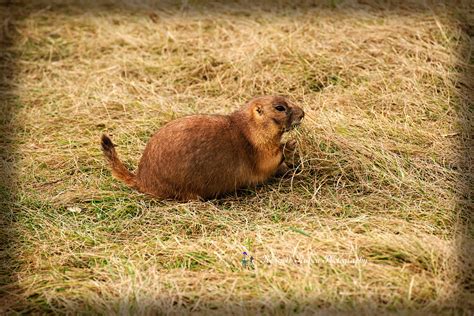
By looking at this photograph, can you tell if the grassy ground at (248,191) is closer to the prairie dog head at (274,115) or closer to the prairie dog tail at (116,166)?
the prairie dog tail at (116,166)

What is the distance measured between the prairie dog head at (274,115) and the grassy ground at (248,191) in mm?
354

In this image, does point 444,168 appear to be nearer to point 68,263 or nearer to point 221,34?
point 68,263

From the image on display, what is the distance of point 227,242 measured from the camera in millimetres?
4594

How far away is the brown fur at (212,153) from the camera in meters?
5.08

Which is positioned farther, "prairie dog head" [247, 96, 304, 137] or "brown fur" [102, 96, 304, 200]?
"prairie dog head" [247, 96, 304, 137]

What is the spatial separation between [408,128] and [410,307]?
2489mm

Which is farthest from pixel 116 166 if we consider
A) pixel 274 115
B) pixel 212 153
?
pixel 274 115

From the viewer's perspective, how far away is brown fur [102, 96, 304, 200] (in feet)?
16.7

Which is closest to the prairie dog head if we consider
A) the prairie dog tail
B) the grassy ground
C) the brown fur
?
the brown fur

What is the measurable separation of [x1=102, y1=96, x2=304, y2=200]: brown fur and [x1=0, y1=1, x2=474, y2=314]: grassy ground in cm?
14

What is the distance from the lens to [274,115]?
5.30 meters

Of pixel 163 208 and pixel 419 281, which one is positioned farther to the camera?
pixel 163 208

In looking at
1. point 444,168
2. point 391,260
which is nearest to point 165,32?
point 444,168

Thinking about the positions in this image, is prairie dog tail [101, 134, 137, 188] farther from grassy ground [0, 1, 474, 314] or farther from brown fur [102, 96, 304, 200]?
grassy ground [0, 1, 474, 314]
